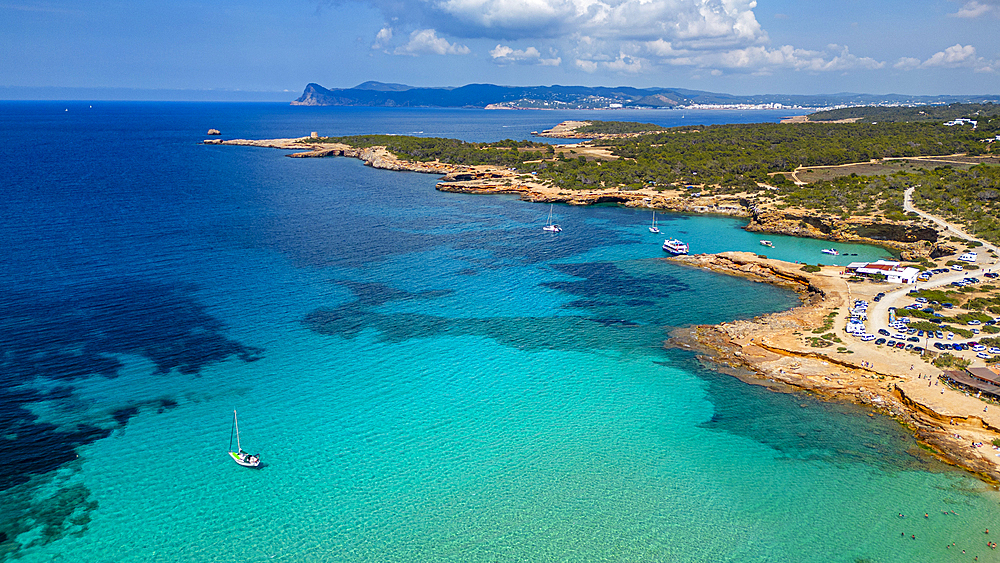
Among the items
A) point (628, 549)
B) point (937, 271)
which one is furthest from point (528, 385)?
point (937, 271)

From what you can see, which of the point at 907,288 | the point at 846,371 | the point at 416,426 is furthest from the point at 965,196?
the point at 416,426

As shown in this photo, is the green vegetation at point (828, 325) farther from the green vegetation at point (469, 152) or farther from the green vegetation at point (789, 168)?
the green vegetation at point (469, 152)

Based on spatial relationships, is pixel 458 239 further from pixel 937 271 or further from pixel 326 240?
pixel 937 271

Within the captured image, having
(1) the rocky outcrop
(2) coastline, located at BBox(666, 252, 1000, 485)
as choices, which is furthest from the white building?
(2) coastline, located at BBox(666, 252, 1000, 485)

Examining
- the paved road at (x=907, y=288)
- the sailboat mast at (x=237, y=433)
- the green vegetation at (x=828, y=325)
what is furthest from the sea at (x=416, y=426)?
the paved road at (x=907, y=288)

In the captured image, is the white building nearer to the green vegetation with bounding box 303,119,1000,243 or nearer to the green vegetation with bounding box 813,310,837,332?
the green vegetation with bounding box 303,119,1000,243

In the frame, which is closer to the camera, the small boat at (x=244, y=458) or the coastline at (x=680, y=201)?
the small boat at (x=244, y=458)
